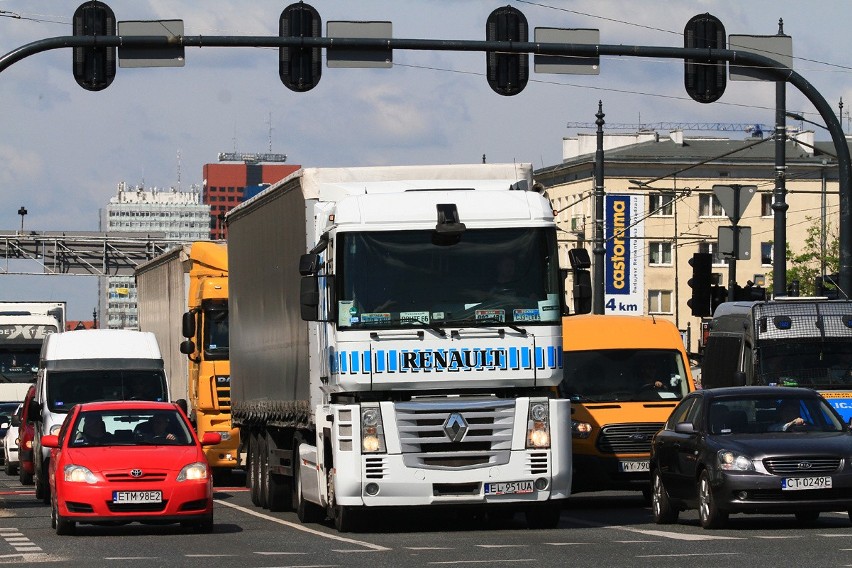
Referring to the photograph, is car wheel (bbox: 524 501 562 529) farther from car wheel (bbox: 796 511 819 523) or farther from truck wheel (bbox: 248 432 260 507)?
truck wheel (bbox: 248 432 260 507)

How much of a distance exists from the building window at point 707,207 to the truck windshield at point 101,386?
86261mm

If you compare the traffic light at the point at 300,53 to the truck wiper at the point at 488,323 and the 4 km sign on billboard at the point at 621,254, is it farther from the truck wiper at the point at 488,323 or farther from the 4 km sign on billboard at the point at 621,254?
the 4 km sign on billboard at the point at 621,254

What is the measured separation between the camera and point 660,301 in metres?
117

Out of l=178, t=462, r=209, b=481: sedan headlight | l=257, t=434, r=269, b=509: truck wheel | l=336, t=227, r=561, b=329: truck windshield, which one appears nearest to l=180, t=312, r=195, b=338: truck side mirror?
l=257, t=434, r=269, b=509: truck wheel

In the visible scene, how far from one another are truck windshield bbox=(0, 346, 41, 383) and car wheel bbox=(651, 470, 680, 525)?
28.4 m

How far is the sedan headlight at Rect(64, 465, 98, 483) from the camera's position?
2047cm

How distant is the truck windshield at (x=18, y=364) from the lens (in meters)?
47.2

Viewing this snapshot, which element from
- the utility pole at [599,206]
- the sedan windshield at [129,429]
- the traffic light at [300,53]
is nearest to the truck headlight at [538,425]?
the sedan windshield at [129,429]

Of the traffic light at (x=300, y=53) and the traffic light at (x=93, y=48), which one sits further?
the traffic light at (x=300, y=53)

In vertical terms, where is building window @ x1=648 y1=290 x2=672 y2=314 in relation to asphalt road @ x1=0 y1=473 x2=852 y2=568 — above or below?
above

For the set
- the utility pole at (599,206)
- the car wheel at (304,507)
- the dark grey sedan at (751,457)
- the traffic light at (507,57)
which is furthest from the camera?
the utility pole at (599,206)

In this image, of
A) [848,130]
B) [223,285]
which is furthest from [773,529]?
[848,130]

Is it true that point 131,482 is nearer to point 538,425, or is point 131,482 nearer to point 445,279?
point 445,279

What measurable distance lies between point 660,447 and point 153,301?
20578mm
